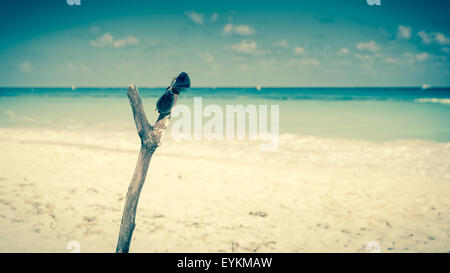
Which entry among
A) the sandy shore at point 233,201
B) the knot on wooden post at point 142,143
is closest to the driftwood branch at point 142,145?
the knot on wooden post at point 142,143

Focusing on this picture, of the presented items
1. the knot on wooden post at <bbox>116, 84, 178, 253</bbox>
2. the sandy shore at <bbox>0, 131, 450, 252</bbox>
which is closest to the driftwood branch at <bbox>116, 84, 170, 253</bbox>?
the knot on wooden post at <bbox>116, 84, 178, 253</bbox>

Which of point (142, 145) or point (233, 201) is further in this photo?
point (233, 201)

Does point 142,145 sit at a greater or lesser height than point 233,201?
greater

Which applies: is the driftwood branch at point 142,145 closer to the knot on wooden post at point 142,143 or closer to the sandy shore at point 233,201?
the knot on wooden post at point 142,143

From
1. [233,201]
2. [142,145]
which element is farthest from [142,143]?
[233,201]

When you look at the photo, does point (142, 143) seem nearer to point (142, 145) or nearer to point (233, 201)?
point (142, 145)

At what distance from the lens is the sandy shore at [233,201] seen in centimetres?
346

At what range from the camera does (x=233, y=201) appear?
461 cm

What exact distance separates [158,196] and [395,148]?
6.85 m

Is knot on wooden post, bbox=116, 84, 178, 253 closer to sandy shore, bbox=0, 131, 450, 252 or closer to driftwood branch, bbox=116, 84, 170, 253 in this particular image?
driftwood branch, bbox=116, 84, 170, 253

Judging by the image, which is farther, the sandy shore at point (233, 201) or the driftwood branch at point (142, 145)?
the sandy shore at point (233, 201)

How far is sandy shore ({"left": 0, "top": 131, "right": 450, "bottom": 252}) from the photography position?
11.4 feet

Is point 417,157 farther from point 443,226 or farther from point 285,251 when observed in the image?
point 285,251
